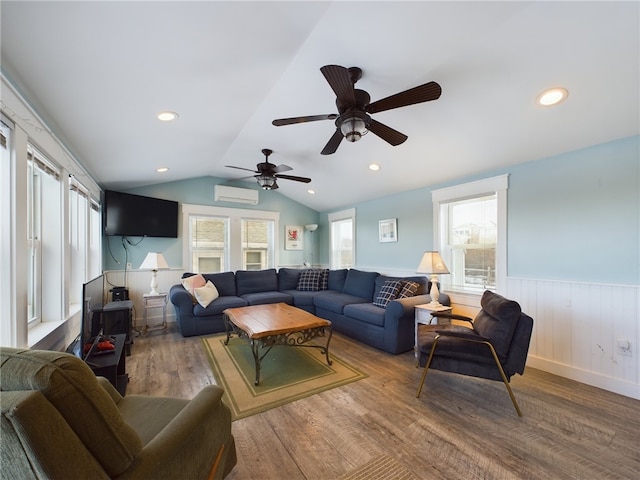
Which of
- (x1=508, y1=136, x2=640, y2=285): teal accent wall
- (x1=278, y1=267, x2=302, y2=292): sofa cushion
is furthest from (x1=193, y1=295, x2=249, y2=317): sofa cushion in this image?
(x1=508, y1=136, x2=640, y2=285): teal accent wall

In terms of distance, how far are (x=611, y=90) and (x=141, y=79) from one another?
3.28 metres

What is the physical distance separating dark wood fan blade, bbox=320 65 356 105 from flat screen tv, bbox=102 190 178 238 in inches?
152

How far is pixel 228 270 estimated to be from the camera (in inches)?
214

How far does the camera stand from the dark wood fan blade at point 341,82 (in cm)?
153

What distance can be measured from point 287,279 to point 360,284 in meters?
1.55

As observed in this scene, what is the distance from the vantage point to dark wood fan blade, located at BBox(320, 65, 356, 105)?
1.53 meters

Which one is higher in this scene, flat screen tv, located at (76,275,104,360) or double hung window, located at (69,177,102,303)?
double hung window, located at (69,177,102,303)

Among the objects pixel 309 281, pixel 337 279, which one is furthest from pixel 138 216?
pixel 337 279

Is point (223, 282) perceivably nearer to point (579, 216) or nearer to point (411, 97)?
point (411, 97)

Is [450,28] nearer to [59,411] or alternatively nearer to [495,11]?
[495,11]

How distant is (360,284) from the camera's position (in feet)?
15.2

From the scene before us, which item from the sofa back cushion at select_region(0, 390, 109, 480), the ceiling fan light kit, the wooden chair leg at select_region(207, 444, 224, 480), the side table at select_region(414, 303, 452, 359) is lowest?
the wooden chair leg at select_region(207, 444, 224, 480)

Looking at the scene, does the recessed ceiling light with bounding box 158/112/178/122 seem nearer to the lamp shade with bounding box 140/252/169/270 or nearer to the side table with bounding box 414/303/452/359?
the lamp shade with bounding box 140/252/169/270

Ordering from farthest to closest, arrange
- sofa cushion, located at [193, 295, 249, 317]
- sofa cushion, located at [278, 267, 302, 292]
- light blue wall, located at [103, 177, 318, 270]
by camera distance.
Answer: sofa cushion, located at [278, 267, 302, 292] < light blue wall, located at [103, 177, 318, 270] < sofa cushion, located at [193, 295, 249, 317]
